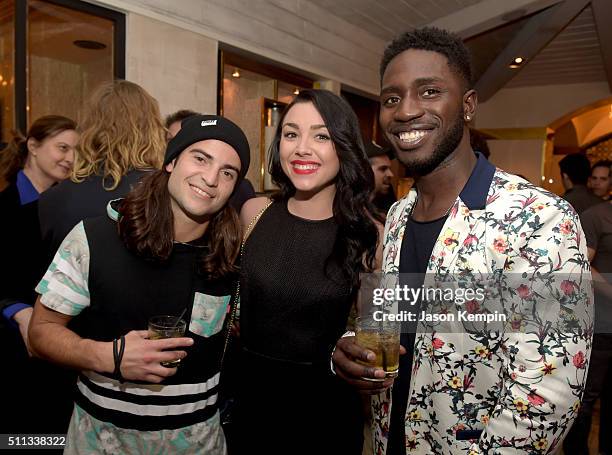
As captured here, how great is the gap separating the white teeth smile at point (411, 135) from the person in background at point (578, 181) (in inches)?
98.1

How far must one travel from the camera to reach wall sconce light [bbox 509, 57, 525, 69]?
742cm

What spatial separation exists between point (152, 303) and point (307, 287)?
55 centimetres

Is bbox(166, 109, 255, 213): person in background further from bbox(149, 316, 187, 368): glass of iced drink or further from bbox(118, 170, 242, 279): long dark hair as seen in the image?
bbox(149, 316, 187, 368): glass of iced drink

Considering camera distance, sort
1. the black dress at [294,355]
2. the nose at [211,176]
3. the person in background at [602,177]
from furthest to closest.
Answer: the person in background at [602,177] → the black dress at [294,355] → the nose at [211,176]

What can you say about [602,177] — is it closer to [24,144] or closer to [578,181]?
[578,181]

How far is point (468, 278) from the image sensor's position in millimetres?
1188

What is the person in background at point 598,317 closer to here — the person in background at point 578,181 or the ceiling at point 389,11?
the person in background at point 578,181

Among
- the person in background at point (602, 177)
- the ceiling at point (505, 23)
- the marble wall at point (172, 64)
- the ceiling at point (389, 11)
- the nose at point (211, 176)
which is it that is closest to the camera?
the nose at point (211, 176)

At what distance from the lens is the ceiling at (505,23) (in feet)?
18.1

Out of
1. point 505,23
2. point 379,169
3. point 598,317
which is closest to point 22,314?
point 379,169

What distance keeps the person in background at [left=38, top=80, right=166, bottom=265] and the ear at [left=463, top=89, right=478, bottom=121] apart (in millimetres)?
1398

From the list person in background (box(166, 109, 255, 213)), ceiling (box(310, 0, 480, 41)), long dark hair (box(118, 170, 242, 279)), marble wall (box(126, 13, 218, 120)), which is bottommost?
long dark hair (box(118, 170, 242, 279))

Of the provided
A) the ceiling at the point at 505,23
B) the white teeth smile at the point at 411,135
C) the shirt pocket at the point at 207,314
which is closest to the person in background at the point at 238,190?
the shirt pocket at the point at 207,314

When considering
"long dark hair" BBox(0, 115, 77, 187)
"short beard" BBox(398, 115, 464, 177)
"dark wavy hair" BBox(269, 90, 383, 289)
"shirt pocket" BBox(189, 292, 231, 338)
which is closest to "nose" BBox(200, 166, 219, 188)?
"shirt pocket" BBox(189, 292, 231, 338)
